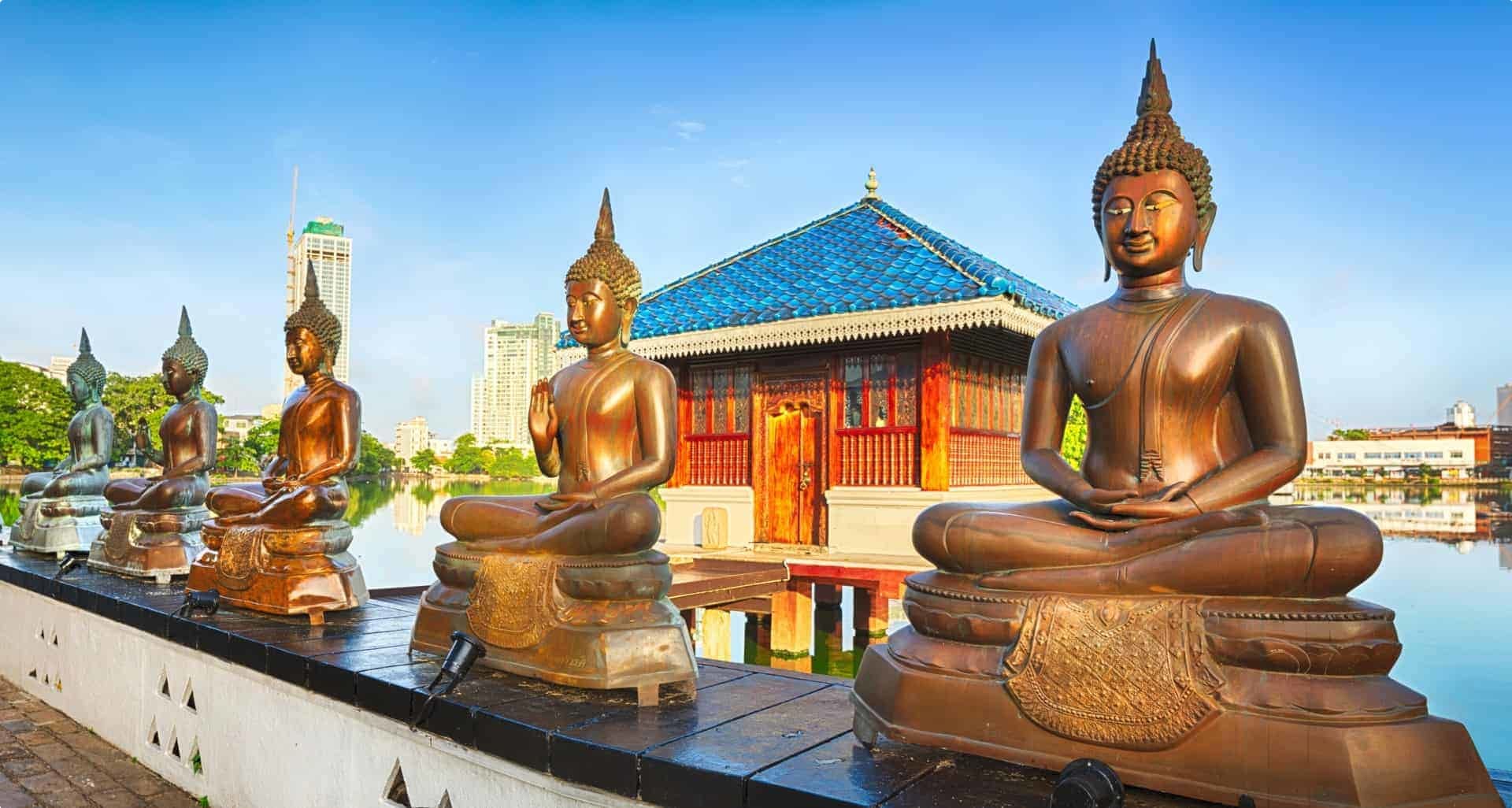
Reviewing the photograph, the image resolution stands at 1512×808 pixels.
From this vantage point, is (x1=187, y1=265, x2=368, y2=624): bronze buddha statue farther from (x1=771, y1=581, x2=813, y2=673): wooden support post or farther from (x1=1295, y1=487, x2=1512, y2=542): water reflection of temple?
(x1=1295, y1=487, x2=1512, y2=542): water reflection of temple

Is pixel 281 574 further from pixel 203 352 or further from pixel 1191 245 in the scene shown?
pixel 1191 245

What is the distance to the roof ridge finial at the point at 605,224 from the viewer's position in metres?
3.91

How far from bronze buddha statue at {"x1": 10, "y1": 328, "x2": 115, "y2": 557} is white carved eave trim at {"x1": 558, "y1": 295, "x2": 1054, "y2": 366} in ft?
13.5

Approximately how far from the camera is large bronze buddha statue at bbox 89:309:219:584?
6438 millimetres

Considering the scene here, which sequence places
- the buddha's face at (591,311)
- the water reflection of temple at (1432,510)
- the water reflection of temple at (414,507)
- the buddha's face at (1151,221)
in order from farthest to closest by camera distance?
1. the water reflection of temple at (414,507)
2. the water reflection of temple at (1432,510)
3. the buddha's face at (591,311)
4. the buddha's face at (1151,221)

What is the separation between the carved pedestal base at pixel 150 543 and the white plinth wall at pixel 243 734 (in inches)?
17.1

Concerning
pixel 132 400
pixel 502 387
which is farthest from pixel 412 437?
pixel 132 400

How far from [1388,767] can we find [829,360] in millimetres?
9306

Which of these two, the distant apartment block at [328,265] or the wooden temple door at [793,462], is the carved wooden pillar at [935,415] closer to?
the wooden temple door at [793,462]

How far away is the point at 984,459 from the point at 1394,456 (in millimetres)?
25347

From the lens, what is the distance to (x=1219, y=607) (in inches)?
89.0

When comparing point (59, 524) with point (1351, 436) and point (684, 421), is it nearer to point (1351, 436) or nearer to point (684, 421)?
point (684, 421)

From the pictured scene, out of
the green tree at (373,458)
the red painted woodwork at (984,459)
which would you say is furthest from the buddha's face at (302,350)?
the green tree at (373,458)

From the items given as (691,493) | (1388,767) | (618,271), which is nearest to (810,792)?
(1388,767)
